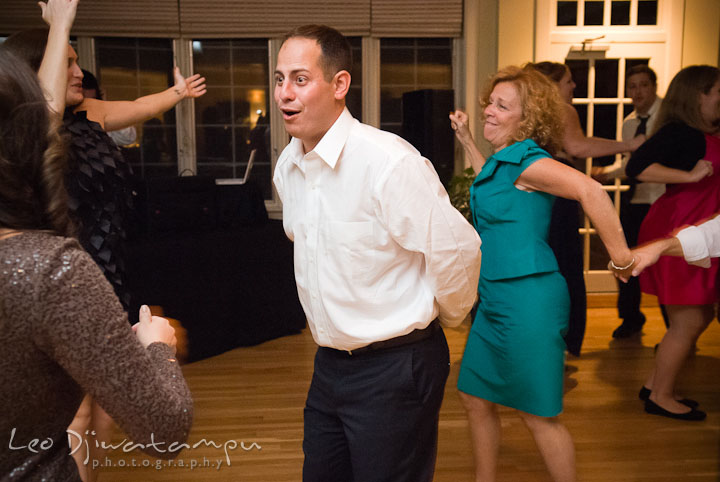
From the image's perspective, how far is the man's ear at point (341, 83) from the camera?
158cm

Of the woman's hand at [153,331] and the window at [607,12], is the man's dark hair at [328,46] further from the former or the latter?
the window at [607,12]

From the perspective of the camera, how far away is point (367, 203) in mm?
1523

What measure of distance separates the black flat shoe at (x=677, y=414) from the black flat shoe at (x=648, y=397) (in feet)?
0.11

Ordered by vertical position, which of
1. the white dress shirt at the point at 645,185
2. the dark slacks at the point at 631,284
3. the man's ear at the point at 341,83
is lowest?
the dark slacks at the point at 631,284

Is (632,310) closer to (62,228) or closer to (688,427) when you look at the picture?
(688,427)

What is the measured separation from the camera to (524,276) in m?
2.08

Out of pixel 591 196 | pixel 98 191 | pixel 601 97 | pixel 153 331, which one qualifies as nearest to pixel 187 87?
pixel 98 191

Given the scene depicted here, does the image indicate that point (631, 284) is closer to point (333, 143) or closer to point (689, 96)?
point (689, 96)

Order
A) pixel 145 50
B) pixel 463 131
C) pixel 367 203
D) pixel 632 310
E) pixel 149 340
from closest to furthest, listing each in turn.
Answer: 1. pixel 149 340
2. pixel 367 203
3. pixel 463 131
4. pixel 632 310
5. pixel 145 50

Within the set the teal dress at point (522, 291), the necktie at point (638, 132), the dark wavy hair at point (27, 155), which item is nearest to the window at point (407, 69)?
the necktie at point (638, 132)

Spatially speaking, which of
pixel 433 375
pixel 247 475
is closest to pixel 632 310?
pixel 247 475

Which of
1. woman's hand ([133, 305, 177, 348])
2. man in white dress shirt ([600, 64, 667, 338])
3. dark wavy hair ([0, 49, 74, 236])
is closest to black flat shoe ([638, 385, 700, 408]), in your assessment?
man in white dress shirt ([600, 64, 667, 338])

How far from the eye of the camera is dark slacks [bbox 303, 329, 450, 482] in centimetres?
157

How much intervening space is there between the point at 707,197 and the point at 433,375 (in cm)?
220
